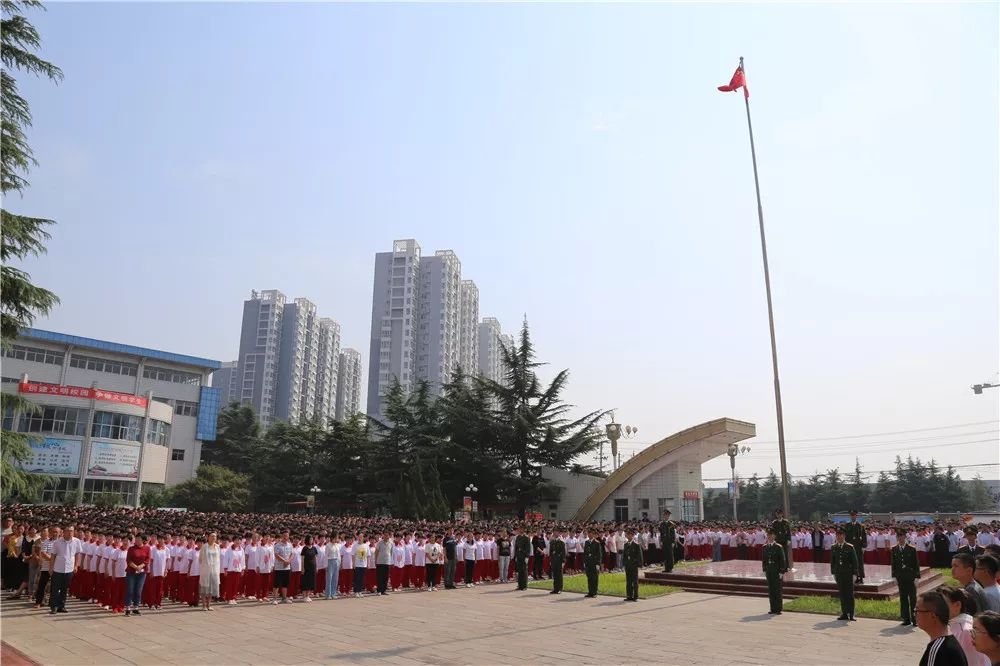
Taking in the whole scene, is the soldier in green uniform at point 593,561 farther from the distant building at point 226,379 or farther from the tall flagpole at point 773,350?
the distant building at point 226,379

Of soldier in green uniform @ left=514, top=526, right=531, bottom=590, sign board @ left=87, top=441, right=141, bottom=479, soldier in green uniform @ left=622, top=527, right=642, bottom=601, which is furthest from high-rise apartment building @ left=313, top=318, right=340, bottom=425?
soldier in green uniform @ left=622, top=527, right=642, bottom=601

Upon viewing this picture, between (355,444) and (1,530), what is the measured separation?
29801 millimetres

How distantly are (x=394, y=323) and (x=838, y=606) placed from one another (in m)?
86.0

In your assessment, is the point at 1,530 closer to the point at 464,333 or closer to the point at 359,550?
the point at 359,550

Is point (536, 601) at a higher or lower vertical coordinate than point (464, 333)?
lower

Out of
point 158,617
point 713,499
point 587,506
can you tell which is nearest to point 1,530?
point 158,617

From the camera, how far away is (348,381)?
5030 inches

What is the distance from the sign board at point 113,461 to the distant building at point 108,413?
5 centimetres

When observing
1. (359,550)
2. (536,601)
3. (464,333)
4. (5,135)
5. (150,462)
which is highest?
(464,333)

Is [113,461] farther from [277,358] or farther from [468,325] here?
[468,325]

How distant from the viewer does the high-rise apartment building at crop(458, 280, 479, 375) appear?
105 metres

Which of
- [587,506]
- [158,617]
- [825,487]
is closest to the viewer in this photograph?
[158,617]

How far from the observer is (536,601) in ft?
48.6

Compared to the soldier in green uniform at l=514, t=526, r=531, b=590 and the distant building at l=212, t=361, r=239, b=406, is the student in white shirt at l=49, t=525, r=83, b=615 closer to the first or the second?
the soldier in green uniform at l=514, t=526, r=531, b=590
